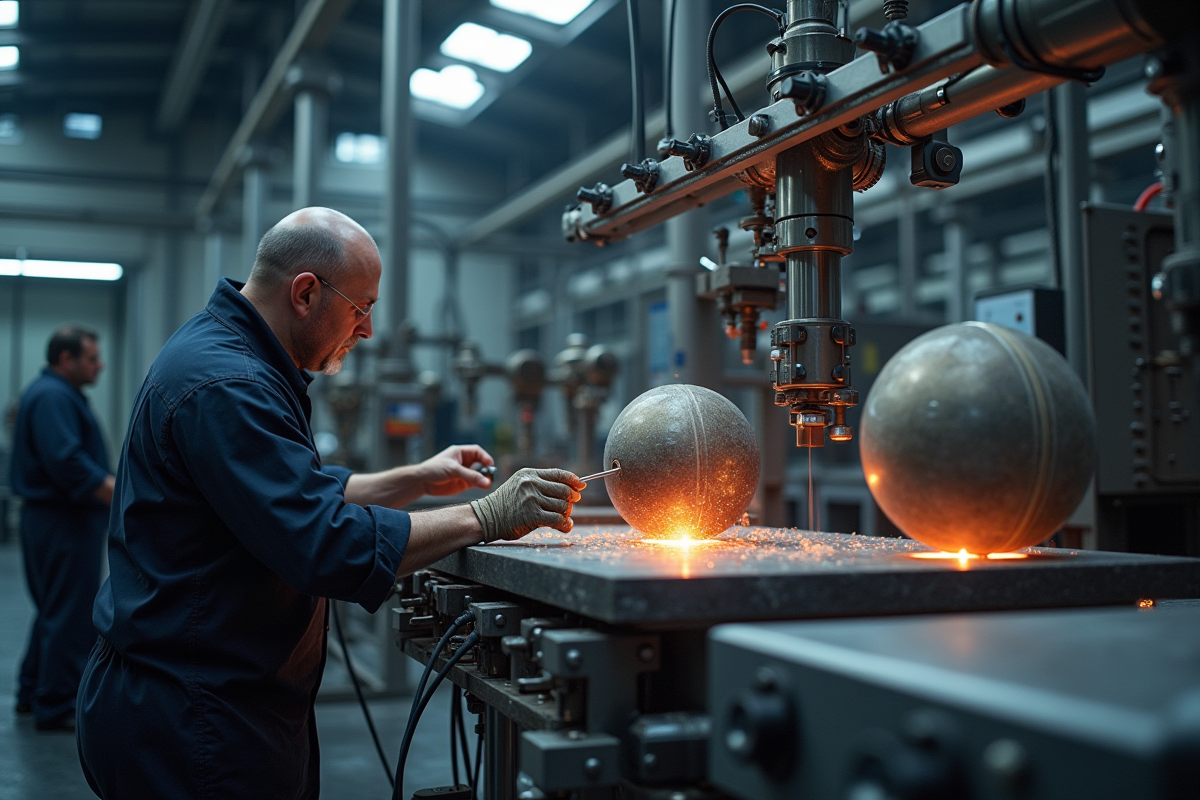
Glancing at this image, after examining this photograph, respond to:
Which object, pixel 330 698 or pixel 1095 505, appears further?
pixel 330 698

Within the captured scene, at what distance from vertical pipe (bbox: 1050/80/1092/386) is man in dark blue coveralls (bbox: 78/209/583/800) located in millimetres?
1604

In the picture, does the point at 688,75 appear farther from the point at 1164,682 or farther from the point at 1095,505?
the point at 1164,682

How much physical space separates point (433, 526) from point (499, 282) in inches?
419

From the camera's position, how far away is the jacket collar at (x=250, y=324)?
139cm

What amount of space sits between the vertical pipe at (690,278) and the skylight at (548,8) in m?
4.98

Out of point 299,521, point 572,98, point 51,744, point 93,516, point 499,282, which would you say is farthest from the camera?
point 499,282

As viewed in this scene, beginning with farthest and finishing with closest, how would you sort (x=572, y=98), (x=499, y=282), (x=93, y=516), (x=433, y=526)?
(x=499, y=282), (x=572, y=98), (x=93, y=516), (x=433, y=526)

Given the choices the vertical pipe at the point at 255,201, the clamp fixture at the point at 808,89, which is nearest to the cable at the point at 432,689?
the clamp fixture at the point at 808,89

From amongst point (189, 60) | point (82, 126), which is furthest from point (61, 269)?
point (189, 60)

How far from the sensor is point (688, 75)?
248 cm

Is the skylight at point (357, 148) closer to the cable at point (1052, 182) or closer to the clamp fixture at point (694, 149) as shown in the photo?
the cable at point (1052, 182)

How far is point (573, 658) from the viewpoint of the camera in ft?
2.83

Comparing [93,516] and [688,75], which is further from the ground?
[688,75]

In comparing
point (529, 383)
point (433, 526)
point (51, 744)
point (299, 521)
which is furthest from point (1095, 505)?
point (51, 744)
